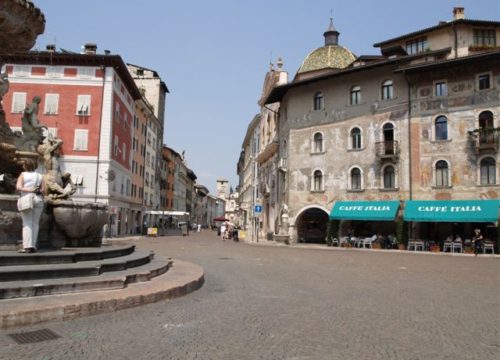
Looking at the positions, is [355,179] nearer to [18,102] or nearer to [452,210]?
[452,210]

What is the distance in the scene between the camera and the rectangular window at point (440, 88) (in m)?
29.6

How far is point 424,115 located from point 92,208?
25.3 meters

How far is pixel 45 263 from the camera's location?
838 cm

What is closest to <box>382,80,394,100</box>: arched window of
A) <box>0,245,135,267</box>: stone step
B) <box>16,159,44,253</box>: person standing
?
<box>0,245,135,267</box>: stone step

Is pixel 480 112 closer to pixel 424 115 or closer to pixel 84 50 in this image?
pixel 424 115

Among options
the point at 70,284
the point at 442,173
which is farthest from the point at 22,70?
the point at 70,284

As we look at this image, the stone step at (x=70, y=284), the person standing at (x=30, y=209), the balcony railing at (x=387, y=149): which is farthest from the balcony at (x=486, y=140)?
the person standing at (x=30, y=209)

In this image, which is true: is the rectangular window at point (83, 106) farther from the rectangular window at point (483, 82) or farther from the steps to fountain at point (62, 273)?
the steps to fountain at point (62, 273)

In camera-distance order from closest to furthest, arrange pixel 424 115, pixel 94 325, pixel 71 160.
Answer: pixel 94 325
pixel 424 115
pixel 71 160

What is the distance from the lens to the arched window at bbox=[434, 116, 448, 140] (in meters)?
29.5

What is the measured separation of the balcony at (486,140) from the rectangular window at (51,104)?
33119mm

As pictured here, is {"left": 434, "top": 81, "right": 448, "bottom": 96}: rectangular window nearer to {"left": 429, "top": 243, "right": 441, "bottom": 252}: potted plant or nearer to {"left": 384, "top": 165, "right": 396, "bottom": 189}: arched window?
{"left": 384, "top": 165, "right": 396, "bottom": 189}: arched window

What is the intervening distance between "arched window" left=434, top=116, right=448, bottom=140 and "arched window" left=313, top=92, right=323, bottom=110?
9.12 m

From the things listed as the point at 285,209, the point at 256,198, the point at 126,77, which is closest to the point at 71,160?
the point at 126,77
